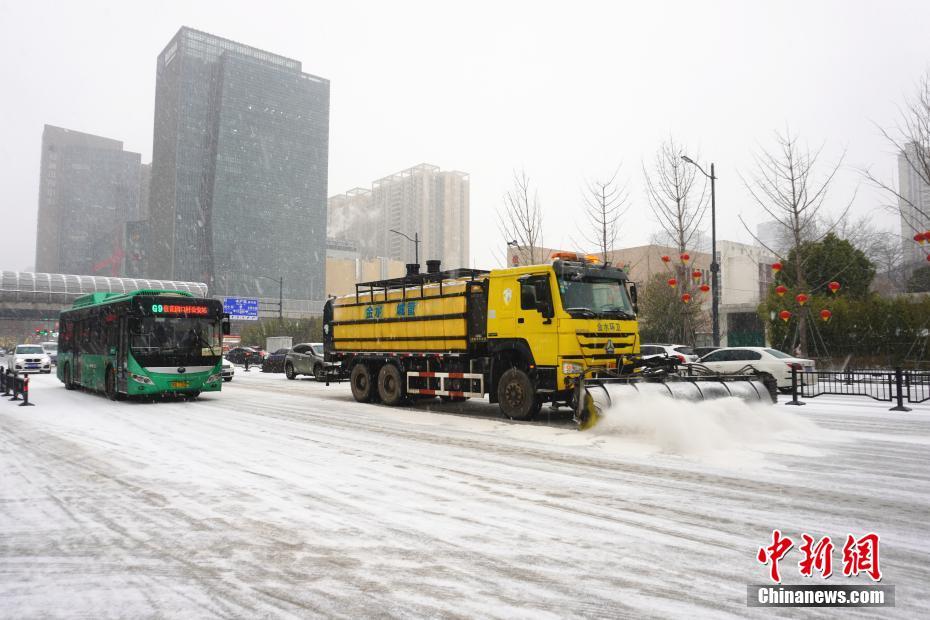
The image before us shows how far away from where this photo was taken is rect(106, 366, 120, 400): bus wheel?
55.9ft

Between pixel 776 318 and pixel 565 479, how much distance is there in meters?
Answer: 32.9

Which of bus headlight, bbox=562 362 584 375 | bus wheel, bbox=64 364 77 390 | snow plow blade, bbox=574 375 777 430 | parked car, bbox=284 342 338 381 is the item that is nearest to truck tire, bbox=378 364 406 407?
bus headlight, bbox=562 362 584 375

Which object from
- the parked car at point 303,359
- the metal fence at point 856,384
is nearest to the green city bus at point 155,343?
the parked car at point 303,359

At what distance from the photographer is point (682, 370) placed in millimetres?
12172

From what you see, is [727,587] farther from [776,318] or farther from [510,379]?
[776,318]

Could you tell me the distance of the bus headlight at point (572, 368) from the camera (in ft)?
37.0

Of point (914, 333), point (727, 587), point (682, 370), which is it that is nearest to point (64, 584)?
point (727, 587)

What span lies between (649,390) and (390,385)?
755 centimetres

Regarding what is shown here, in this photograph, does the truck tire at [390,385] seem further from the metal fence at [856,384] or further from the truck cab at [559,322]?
the metal fence at [856,384]

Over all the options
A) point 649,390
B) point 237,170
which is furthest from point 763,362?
point 237,170

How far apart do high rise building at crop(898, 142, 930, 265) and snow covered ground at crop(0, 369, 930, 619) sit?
13199 mm

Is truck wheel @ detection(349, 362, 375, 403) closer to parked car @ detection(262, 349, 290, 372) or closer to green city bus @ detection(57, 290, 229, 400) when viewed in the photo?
green city bus @ detection(57, 290, 229, 400)

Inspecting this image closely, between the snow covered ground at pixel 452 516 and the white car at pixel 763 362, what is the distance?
8.72 m

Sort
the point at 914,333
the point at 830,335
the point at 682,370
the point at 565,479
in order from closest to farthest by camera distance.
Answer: the point at 565,479
the point at 682,370
the point at 914,333
the point at 830,335
